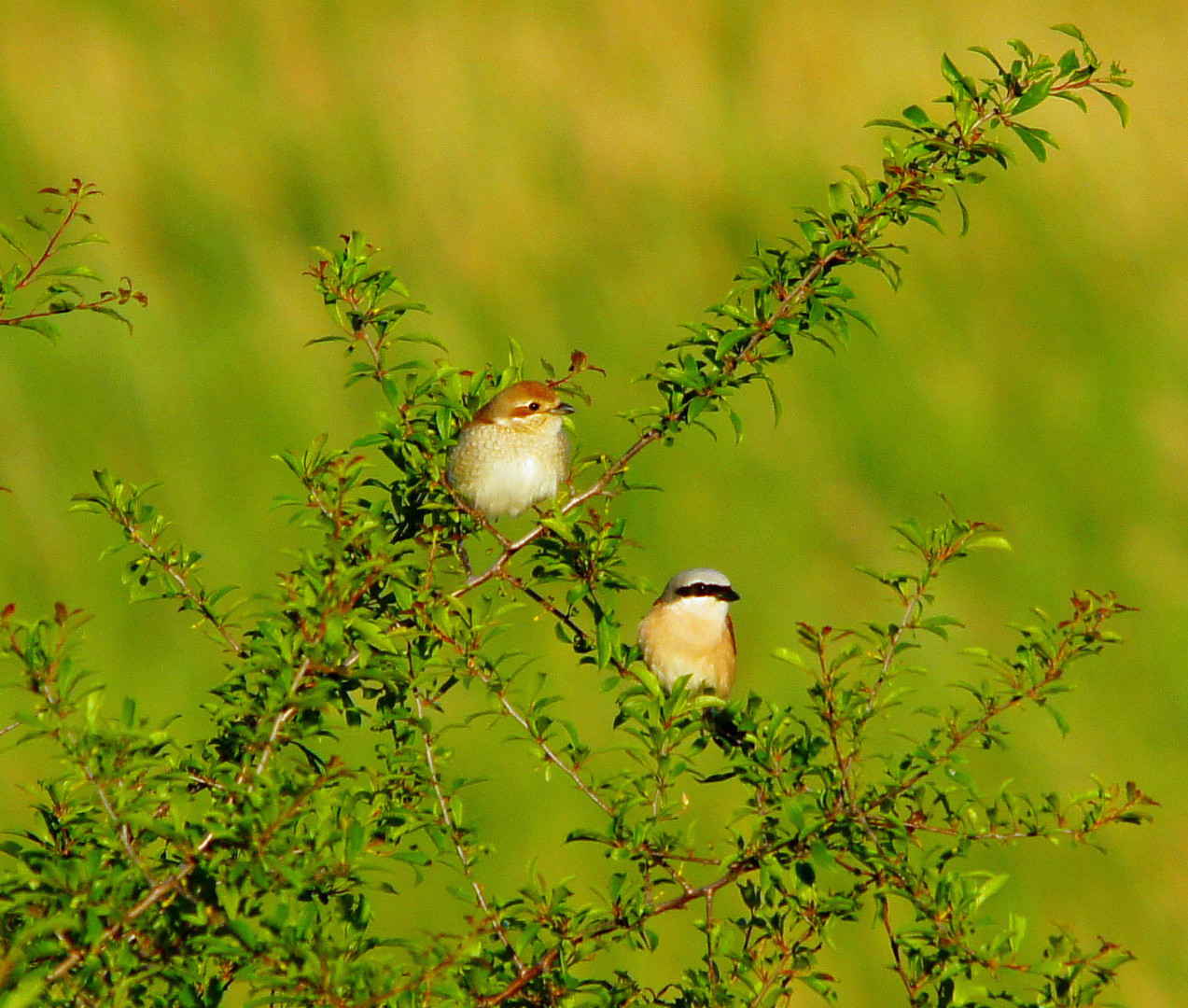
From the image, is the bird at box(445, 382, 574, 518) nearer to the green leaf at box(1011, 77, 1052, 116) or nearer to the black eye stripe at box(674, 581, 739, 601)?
the black eye stripe at box(674, 581, 739, 601)

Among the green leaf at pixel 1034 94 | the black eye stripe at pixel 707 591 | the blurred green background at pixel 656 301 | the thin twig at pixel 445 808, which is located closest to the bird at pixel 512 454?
the black eye stripe at pixel 707 591

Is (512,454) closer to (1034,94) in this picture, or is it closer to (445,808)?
(445,808)

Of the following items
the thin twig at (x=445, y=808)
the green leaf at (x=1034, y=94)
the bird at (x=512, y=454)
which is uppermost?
the bird at (x=512, y=454)

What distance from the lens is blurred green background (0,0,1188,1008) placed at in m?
9.02

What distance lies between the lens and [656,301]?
12398 millimetres

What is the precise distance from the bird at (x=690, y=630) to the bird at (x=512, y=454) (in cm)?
69

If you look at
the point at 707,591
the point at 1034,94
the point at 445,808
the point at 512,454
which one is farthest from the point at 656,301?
the point at 445,808

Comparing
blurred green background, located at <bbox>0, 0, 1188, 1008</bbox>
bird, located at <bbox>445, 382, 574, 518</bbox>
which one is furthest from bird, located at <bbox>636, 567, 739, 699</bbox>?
blurred green background, located at <bbox>0, 0, 1188, 1008</bbox>

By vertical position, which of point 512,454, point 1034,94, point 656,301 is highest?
point 656,301

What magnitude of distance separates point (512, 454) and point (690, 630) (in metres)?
1.00

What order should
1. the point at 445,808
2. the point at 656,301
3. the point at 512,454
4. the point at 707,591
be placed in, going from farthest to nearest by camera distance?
1. the point at 656,301
2. the point at 707,591
3. the point at 512,454
4. the point at 445,808

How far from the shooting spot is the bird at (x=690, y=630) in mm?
5676

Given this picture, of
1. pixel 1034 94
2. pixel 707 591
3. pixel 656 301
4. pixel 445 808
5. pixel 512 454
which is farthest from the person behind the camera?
pixel 656 301

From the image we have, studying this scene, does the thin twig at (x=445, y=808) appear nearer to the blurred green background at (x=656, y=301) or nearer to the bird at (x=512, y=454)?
the bird at (x=512, y=454)
